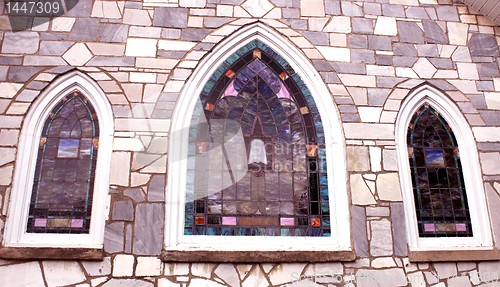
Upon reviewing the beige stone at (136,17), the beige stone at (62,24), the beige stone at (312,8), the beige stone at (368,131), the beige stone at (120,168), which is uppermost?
the beige stone at (312,8)

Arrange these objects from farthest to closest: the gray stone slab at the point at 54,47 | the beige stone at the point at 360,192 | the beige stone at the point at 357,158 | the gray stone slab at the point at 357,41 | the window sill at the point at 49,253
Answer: the gray stone slab at the point at 357,41 → the gray stone slab at the point at 54,47 → the beige stone at the point at 357,158 → the beige stone at the point at 360,192 → the window sill at the point at 49,253

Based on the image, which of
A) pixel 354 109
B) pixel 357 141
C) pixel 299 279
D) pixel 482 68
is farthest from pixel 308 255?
pixel 482 68

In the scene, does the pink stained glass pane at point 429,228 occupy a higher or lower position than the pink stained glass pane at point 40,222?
lower

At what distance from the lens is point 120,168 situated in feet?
12.8

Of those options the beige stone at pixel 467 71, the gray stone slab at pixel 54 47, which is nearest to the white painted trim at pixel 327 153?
the gray stone slab at pixel 54 47

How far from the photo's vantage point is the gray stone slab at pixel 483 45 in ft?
15.4

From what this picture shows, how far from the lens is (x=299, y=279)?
12.3ft

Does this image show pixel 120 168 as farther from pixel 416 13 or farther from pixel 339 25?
pixel 416 13

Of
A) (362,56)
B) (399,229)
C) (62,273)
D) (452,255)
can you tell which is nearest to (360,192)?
(399,229)

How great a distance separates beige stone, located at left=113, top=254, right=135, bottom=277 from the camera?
3.64 meters

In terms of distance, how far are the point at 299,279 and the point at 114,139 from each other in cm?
214

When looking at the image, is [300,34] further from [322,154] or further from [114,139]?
[114,139]

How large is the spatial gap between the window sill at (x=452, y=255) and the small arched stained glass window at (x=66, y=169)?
3.03m

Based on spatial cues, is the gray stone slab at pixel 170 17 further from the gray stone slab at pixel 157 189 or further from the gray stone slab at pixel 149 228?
the gray stone slab at pixel 149 228
